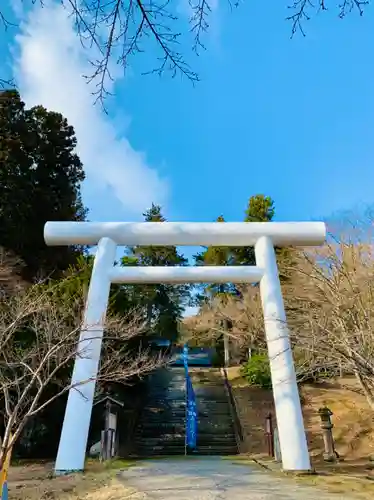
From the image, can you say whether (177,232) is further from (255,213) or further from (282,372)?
(255,213)

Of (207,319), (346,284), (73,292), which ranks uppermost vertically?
(207,319)

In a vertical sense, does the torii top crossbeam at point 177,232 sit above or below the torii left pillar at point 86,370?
above

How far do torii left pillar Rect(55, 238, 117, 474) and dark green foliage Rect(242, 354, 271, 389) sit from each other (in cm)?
1060

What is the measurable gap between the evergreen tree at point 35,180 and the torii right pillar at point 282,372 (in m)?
9.84

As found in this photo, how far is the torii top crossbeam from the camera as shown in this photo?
32.3 ft

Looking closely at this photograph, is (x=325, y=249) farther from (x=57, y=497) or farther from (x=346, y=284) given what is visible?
(x=57, y=497)

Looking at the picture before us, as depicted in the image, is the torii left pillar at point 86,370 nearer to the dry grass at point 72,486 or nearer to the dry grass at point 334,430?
the dry grass at point 72,486

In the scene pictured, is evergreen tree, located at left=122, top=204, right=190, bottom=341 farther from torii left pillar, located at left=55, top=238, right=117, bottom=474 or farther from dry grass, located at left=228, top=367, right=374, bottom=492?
torii left pillar, located at left=55, top=238, right=117, bottom=474

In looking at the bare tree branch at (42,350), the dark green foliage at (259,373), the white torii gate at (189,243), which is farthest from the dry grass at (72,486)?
the dark green foliage at (259,373)

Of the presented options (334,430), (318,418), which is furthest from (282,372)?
(318,418)

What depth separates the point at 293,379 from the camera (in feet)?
28.0

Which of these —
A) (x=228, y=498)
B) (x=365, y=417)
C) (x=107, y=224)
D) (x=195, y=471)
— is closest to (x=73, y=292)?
(x=107, y=224)

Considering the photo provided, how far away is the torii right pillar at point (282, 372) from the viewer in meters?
7.98

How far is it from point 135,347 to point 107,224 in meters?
6.83
